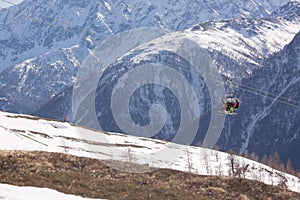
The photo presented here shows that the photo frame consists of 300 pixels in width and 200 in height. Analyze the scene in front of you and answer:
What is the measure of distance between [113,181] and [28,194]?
17.8m

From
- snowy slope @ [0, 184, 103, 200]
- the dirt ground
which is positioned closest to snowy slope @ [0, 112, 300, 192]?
the dirt ground

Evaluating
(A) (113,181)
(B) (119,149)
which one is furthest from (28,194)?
(B) (119,149)

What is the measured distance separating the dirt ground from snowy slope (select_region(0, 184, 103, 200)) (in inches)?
136

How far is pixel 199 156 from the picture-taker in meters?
165

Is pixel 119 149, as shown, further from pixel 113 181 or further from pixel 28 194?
pixel 28 194

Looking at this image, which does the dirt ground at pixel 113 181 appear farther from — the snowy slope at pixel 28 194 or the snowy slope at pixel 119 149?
the snowy slope at pixel 119 149

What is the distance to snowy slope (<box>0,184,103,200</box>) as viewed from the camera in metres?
37.4

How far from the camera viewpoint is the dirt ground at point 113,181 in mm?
49562

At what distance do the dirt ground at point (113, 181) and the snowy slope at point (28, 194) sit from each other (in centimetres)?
346

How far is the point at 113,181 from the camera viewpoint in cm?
5647

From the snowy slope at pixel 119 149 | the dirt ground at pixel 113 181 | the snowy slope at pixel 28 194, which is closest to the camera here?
the snowy slope at pixel 28 194

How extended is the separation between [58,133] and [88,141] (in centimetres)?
820

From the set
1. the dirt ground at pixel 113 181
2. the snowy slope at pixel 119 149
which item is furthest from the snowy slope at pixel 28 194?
the snowy slope at pixel 119 149

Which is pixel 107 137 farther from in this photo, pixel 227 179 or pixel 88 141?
pixel 227 179
